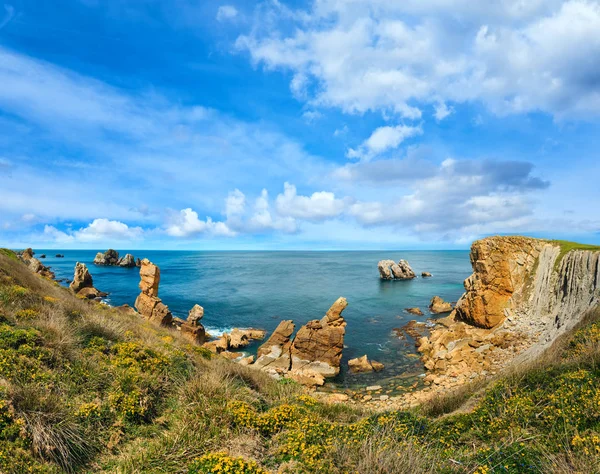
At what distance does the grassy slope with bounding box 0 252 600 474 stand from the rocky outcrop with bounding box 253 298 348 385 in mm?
15508

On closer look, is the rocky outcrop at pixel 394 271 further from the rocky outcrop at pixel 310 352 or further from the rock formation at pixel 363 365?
the rock formation at pixel 363 365

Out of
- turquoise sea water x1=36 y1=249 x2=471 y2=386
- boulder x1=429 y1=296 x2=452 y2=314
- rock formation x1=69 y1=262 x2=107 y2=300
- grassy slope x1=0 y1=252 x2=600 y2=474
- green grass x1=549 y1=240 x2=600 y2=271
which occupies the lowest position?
turquoise sea water x1=36 y1=249 x2=471 y2=386

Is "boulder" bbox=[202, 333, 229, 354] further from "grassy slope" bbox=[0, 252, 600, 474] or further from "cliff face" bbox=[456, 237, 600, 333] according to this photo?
"cliff face" bbox=[456, 237, 600, 333]

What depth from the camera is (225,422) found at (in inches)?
283

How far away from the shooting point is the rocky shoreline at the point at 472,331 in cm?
2045

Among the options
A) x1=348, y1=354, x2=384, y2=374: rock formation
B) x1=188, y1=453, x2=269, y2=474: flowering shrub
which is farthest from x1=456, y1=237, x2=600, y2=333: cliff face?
x1=188, y1=453, x2=269, y2=474: flowering shrub

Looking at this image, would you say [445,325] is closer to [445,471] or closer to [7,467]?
[445,471]

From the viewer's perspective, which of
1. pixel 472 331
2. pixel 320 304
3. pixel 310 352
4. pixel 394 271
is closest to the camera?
pixel 310 352

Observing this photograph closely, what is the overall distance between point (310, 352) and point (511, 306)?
66.1ft

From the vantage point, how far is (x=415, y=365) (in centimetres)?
2570

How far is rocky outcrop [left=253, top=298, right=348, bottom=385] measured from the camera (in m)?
24.7

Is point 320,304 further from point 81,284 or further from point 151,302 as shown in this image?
point 81,284

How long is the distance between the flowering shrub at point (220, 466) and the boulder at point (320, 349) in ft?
→ 66.9

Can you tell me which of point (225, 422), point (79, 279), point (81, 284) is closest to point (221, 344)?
point (225, 422)
